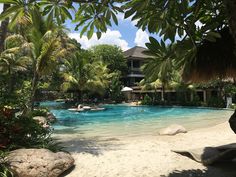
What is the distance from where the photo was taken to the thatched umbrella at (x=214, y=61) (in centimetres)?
360

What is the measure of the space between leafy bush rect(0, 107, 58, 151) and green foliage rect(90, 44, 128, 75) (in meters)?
33.8

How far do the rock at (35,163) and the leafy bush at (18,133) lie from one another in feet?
1.19

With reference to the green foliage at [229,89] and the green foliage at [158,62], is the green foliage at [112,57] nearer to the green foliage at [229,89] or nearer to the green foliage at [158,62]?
the green foliage at [229,89]

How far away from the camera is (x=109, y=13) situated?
312 centimetres

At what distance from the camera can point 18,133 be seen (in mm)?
5875

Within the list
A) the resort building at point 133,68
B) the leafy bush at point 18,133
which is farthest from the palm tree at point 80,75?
the leafy bush at point 18,133

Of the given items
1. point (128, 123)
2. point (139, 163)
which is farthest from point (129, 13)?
point (128, 123)

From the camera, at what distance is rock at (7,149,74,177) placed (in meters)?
4.83

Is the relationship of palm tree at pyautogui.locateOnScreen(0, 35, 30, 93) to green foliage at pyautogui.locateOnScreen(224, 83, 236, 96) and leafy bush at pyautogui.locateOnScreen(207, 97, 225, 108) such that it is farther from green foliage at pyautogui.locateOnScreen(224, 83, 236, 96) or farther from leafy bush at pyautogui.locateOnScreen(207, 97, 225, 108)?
green foliage at pyautogui.locateOnScreen(224, 83, 236, 96)

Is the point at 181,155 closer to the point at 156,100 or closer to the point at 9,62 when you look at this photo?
the point at 9,62

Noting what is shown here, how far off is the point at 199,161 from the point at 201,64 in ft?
8.61

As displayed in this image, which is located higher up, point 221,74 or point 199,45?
point 199,45

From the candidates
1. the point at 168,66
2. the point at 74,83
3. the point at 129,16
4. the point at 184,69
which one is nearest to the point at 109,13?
the point at 129,16

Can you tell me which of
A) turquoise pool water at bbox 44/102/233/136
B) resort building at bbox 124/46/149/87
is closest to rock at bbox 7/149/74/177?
turquoise pool water at bbox 44/102/233/136
